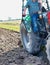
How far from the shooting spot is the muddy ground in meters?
7.07

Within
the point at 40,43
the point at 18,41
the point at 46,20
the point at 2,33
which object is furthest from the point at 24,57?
the point at 2,33

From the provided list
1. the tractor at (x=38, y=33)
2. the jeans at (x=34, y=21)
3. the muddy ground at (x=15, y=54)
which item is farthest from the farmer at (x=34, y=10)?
the muddy ground at (x=15, y=54)

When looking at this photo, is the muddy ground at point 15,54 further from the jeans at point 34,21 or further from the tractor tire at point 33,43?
the jeans at point 34,21

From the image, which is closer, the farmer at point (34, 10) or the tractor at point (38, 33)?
the tractor at point (38, 33)

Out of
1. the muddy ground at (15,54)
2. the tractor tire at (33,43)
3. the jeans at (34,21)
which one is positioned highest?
the jeans at (34,21)


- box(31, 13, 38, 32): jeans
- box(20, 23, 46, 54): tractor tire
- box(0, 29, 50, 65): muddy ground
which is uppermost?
box(31, 13, 38, 32): jeans

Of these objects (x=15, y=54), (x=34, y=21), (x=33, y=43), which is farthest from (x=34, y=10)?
(x=15, y=54)

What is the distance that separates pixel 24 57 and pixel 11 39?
2721mm

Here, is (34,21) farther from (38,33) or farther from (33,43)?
(33,43)

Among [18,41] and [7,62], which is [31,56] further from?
[18,41]

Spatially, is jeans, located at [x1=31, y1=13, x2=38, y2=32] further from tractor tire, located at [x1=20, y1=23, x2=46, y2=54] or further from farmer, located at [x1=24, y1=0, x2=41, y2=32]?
tractor tire, located at [x1=20, y1=23, x2=46, y2=54]

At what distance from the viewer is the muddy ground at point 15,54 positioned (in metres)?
7.07

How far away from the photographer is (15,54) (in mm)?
8102

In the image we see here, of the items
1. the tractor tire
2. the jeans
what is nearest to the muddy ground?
the tractor tire
